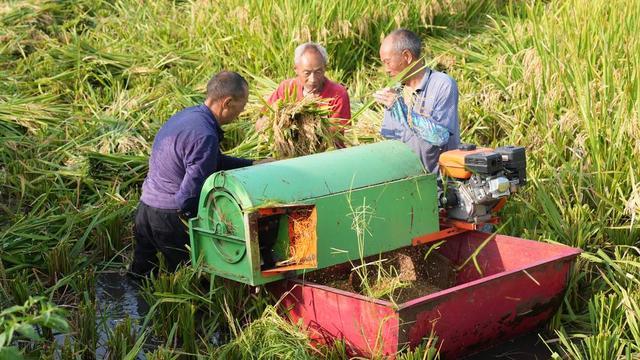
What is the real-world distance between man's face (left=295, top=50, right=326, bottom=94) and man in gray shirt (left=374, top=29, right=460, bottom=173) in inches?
26.1

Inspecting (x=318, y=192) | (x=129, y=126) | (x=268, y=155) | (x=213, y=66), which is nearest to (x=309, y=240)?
(x=318, y=192)

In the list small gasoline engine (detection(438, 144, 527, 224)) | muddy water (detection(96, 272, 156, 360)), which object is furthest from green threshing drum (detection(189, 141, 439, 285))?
muddy water (detection(96, 272, 156, 360))

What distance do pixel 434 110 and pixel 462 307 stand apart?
146 centimetres

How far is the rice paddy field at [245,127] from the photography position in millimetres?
5180

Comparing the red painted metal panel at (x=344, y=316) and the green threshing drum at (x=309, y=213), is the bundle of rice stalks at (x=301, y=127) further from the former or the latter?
the red painted metal panel at (x=344, y=316)

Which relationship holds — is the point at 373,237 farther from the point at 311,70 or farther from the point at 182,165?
the point at 311,70

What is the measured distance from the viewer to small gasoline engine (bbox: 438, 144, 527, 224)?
17.3 ft

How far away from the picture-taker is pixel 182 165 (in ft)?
18.5

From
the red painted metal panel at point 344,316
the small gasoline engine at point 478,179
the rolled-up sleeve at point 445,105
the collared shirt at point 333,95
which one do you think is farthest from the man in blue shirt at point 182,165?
the small gasoline engine at point 478,179

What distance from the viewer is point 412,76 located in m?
6.02

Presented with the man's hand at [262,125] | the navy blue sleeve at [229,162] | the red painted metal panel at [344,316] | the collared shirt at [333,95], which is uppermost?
the collared shirt at [333,95]

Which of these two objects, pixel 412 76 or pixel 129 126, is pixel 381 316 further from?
pixel 129 126

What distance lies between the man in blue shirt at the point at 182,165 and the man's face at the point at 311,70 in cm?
85

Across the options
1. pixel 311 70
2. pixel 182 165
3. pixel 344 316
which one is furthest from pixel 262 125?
pixel 344 316
